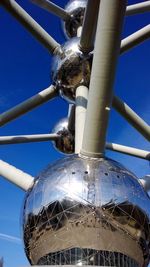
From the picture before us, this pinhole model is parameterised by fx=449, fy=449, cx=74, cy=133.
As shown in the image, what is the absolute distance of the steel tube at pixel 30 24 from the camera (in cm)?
754

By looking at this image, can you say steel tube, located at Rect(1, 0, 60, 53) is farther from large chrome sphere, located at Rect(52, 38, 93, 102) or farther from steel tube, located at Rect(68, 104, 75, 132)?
steel tube, located at Rect(68, 104, 75, 132)

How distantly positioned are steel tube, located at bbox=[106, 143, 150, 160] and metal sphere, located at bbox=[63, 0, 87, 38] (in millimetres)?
2475

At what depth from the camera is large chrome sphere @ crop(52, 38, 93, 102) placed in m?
7.36

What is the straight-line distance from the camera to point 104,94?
397 centimetres

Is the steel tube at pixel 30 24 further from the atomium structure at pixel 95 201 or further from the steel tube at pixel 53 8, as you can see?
the atomium structure at pixel 95 201

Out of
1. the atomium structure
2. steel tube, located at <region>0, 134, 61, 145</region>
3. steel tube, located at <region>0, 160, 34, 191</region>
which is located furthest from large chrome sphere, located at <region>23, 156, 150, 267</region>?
steel tube, located at <region>0, 134, 61, 145</region>

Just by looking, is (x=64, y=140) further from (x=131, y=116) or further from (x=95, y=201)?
(x=95, y=201)

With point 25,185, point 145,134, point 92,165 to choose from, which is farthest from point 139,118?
point 92,165

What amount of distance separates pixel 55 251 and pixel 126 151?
567 centimetres

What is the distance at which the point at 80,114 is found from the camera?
6750mm

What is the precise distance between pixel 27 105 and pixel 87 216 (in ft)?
15.0

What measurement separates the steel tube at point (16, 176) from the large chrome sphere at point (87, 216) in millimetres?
1723

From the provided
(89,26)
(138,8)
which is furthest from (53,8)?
(89,26)

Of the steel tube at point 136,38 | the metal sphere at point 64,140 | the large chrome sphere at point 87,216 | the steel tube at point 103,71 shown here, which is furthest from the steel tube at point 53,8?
the large chrome sphere at point 87,216
